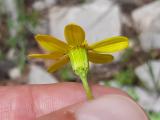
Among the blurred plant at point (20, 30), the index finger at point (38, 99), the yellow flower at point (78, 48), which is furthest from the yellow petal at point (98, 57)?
the blurred plant at point (20, 30)

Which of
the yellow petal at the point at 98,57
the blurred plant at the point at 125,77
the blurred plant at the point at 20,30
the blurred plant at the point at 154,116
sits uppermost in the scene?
the yellow petal at the point at 98,57

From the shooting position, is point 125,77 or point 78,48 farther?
point 125,77

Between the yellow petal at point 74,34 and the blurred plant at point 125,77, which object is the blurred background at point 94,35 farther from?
the yellow petal at point 74,34

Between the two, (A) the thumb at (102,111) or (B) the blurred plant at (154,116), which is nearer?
(A) the thumb at (102,111)

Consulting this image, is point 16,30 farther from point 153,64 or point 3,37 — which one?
point 153,64

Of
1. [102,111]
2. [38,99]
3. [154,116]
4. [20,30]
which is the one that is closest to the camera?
[102,111]

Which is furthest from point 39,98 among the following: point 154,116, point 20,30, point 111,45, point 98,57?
point 20,30

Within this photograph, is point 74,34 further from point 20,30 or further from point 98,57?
point 20,30
